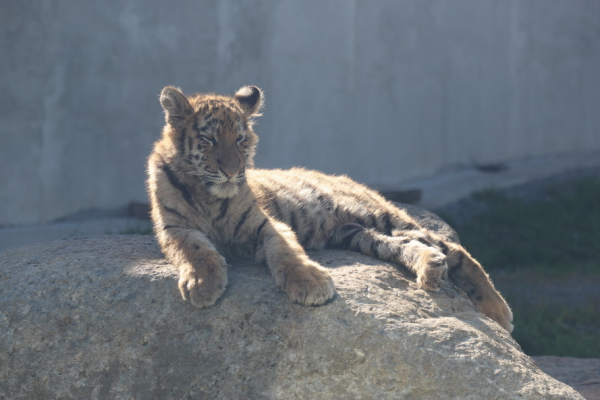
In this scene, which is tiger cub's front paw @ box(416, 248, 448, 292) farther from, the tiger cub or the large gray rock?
the large gray rock

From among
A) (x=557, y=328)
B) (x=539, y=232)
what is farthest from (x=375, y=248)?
(x=539, y=232)

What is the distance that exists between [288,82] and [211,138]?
488 centimetres

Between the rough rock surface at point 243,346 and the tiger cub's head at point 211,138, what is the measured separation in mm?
645

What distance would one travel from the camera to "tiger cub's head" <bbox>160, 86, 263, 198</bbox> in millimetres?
3814

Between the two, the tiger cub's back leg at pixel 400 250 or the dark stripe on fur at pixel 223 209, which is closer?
the tiger cub's back leg at pixel 400 250

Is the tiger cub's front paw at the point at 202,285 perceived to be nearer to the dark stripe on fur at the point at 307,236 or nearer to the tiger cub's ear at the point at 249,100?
the dark stripe on fur at the point at 307,236

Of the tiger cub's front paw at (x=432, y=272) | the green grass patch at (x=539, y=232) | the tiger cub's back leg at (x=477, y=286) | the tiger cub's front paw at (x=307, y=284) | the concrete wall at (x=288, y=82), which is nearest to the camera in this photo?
the tiger cub's front paw at (x=307, y=284)

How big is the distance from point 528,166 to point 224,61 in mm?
7288

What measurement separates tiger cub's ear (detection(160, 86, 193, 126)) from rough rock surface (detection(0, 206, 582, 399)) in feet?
3.38

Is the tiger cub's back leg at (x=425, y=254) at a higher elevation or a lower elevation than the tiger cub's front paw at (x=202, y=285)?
lower

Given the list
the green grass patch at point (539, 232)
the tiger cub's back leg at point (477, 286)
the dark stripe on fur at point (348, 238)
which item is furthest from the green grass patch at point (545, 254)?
the dark stripe on fur at point (348, 238)

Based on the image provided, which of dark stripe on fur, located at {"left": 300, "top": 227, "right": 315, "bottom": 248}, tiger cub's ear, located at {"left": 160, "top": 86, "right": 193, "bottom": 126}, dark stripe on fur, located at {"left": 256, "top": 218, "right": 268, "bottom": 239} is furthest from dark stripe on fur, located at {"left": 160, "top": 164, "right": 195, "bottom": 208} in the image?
dark stripe on fur, located at {"left": 300, "top": 227, "right": 315, "bottom": 248}

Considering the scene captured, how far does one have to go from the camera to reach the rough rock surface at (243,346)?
2.92m

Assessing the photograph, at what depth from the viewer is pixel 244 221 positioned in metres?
3.97
